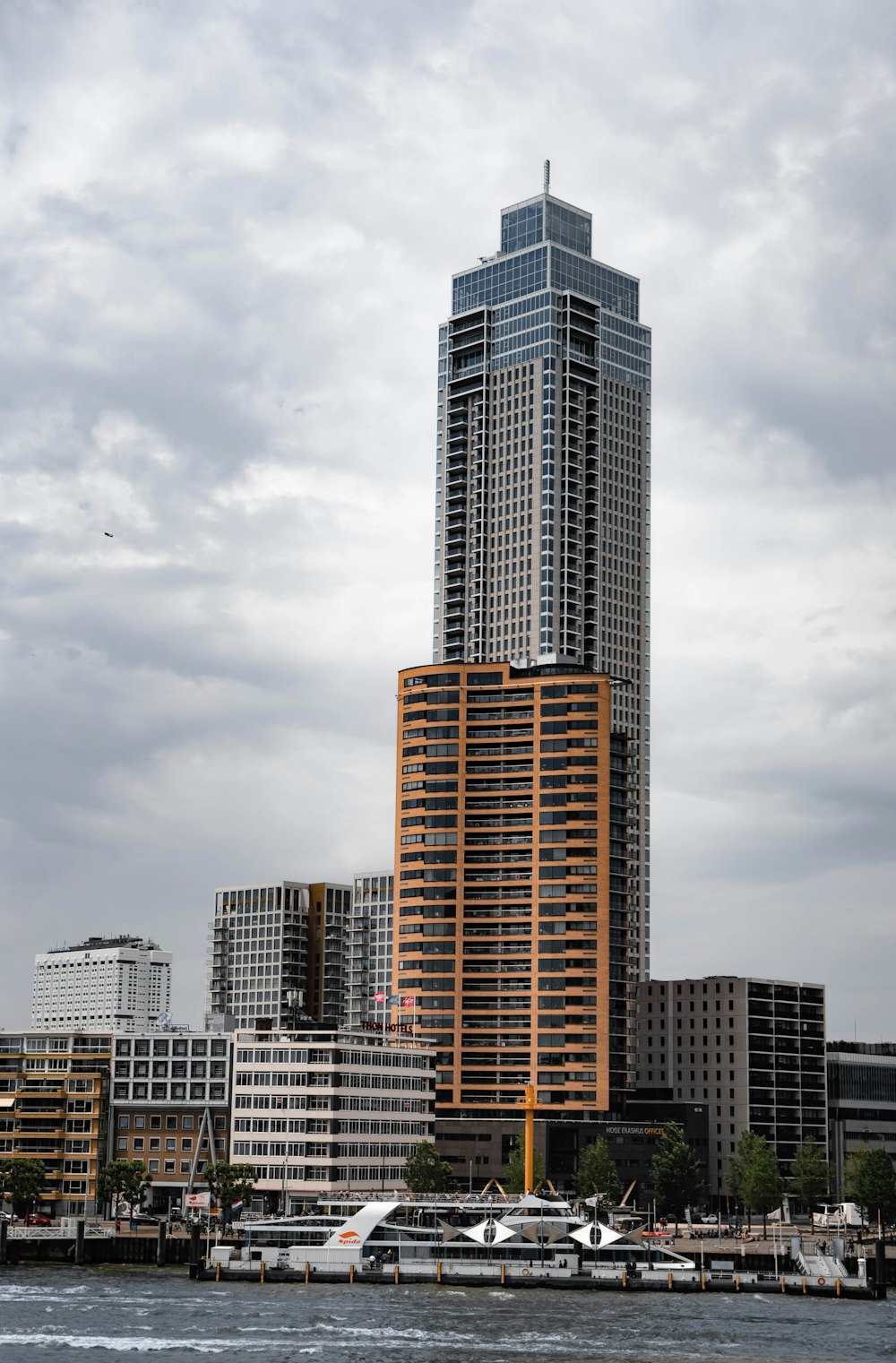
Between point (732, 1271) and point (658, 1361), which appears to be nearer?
point (658, 1361)

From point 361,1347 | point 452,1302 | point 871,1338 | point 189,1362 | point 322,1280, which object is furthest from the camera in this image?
point 322,1280

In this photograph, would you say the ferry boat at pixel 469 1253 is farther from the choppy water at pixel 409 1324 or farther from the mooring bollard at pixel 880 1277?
the mooring bollard at pixel 880 1277

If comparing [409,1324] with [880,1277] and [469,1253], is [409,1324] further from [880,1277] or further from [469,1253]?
[880,1277]

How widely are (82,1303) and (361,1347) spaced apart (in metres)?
33.9

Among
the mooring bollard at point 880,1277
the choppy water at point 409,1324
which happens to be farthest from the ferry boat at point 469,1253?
the mooring bollard at point 880,1277

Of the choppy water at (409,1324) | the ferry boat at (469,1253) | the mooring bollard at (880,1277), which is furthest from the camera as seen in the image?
the ferry boat at (469,1253)

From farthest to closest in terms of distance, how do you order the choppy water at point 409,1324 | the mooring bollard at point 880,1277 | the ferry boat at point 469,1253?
the ferry boat at point 469,1253 < the mooring bollard at point 880,1277 < the choppy water at point 409,1324

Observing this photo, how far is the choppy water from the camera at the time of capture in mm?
138250

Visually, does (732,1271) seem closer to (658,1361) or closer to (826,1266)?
(826,1266)

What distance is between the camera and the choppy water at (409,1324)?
13825 centimetres

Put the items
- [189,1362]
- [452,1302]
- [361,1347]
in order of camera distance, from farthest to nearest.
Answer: [452,1302] → [361,1347] → [189,1362]

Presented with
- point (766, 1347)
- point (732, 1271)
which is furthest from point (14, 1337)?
point (732, 1271)

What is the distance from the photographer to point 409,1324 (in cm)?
15488

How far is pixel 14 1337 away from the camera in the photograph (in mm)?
142500
